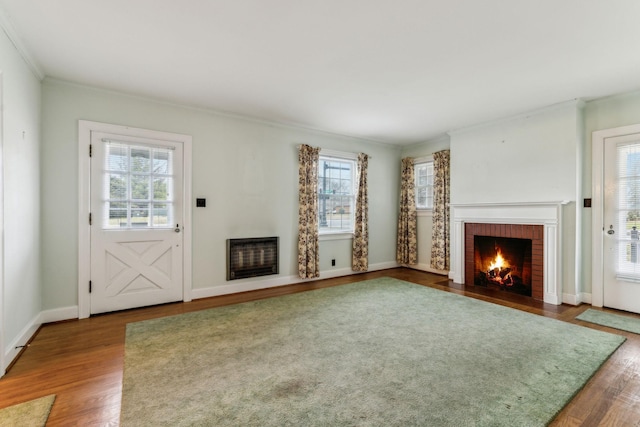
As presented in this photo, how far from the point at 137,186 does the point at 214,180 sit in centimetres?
95

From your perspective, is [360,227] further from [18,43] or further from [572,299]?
[18,43]

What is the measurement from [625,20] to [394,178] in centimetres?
432

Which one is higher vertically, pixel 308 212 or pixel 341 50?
pixel 341 50

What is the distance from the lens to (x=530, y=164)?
14.2 ft

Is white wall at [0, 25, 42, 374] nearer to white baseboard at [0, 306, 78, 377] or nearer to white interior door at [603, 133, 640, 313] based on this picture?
white baseboard at [0, 306, 78, 377]

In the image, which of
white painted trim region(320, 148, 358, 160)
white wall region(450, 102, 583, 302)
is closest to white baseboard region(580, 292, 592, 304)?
white wall region(450, 102, 583, 302)

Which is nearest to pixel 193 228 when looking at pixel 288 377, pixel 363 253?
pixel 288 377

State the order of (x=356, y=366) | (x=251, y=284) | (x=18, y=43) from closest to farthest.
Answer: (x=356, y=366) → (x=18, y=43) → (x=251, y=284)

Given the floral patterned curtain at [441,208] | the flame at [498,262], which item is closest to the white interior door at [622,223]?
the flame at [498,262]

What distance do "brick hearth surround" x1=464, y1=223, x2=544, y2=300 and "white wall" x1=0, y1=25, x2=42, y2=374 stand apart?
559 centimetres

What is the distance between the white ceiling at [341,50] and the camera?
2178 mm

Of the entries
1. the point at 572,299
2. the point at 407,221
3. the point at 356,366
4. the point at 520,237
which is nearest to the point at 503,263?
the point at 520,237

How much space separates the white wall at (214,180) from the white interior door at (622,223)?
3.38 meters

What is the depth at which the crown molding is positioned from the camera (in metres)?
2.25
